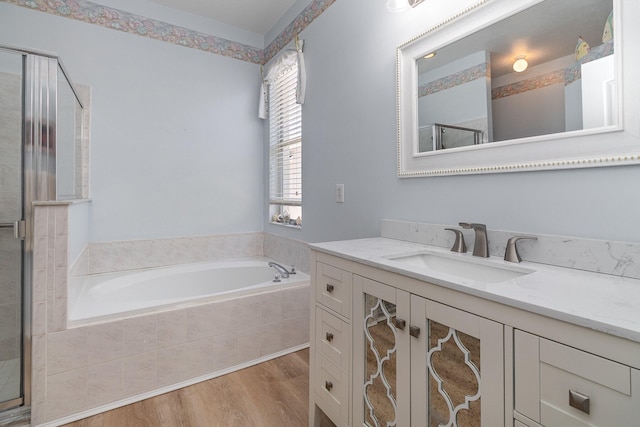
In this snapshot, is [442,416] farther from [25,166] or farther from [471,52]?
[25,166]

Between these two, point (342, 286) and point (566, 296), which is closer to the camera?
point (566, 296)

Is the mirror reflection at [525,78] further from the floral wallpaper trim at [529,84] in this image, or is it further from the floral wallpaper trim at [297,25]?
the floral wallpaper trim at [297,25]

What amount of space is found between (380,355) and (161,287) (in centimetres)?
204

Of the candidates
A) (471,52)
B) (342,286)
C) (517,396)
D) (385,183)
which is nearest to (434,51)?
(471,52)

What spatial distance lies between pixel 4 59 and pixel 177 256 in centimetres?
168

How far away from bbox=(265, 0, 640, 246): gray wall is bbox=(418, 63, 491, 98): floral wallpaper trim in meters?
0.20

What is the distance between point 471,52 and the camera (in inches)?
49.6

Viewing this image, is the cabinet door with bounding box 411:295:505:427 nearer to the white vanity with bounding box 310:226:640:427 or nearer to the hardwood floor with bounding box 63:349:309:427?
the white vanity with bounding box 310:226:640:427

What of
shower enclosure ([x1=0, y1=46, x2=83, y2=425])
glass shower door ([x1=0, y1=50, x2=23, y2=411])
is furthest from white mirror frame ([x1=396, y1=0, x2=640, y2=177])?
glass shower door ([x1=0, y1=50, x2=23, y2=411])

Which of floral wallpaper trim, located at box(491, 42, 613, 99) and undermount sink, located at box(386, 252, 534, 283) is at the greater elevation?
floral wallpaper trim, located at box(491, 42, 613, 99)

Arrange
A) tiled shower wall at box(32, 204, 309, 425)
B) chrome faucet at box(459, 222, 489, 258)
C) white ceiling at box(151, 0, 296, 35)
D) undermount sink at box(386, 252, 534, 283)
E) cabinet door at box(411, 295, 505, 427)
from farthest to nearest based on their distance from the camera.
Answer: white ceiling at box(151, 0, 296, 35) < tiled shower wall at box(32, 204, 309, 425) < chrome faucet at box(459, 222, 489, 258) < undermount sink at box(386, 252, 534, 283) < cabinet door at box(411, 295, 505, 427)

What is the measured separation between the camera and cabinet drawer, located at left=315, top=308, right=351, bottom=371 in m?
1.18

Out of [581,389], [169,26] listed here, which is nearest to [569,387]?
[581,389]

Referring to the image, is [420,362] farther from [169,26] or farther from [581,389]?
[169,26]
